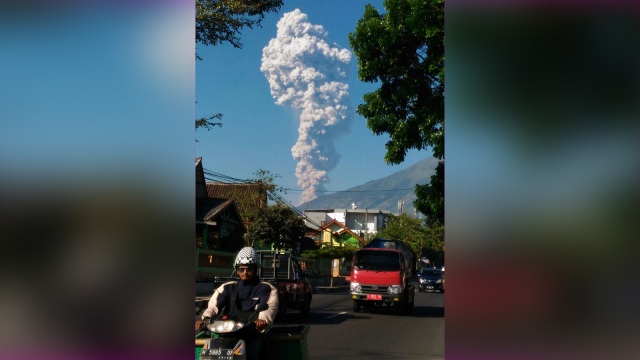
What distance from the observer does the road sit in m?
9.72

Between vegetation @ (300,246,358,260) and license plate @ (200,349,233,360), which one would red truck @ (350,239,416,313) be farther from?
vegetation @ (300,246,358,260)

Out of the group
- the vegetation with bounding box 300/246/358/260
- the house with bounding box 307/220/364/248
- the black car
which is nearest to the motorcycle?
the black car

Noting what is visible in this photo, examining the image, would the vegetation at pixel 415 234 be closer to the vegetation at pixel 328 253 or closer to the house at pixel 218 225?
the vegetation at pixel 328 253

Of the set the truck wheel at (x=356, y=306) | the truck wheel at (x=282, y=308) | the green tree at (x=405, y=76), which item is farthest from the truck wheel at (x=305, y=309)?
the green tree at (x=405, y=76)

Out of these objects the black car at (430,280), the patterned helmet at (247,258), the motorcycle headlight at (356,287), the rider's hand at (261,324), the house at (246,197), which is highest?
the house at (246,197)

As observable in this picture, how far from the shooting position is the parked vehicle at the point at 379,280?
17484 millimetres

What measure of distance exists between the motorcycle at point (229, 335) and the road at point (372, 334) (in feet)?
15.3

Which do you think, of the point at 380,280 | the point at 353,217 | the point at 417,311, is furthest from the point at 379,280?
the point at 353,217
